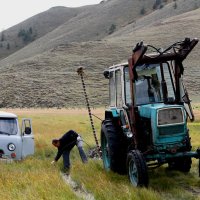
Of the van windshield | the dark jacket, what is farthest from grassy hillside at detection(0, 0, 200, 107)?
the dark jacket

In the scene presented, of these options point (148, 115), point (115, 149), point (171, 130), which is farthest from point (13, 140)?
point (171, 130)

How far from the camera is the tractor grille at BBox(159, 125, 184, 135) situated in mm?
9383

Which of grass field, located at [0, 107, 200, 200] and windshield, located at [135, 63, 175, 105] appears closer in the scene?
grass field, located at [0, 107, 200, 200]

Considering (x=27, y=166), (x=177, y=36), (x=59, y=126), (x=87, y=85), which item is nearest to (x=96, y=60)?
(x=87, y=85)

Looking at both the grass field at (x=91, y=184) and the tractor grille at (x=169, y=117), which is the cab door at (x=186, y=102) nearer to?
the tractor grille at (x=169, y=117)

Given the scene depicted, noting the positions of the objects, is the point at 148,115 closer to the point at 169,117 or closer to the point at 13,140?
the point at 169,117

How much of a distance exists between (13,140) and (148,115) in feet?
17.5

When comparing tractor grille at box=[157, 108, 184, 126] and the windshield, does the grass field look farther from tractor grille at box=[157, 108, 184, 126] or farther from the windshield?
the windshield

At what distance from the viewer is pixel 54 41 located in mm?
138750

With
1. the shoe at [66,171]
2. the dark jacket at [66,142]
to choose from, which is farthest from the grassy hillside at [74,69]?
the shoe at [66,171]

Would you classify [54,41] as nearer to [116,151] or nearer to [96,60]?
[96,60]

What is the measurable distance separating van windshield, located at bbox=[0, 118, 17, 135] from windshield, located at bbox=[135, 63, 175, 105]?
17.0ft

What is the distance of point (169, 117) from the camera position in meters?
9.38

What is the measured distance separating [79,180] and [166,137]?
87.1 inches
